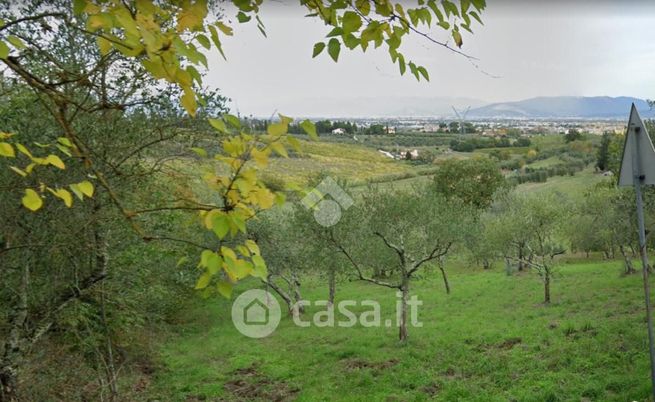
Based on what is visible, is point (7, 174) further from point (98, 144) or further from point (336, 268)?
point (336, 268)

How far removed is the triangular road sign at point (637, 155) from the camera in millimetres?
4598

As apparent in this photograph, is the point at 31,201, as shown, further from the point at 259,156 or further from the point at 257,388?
the point at 257,388

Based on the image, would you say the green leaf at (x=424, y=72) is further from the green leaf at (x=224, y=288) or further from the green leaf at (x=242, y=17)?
the green leaf at (x=224, y=288)

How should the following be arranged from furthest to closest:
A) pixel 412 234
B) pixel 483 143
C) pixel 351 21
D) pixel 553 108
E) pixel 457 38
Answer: pixel 553 108
pixel 483 143
pixel 412 234
pixel 457 38
pixel 351 21

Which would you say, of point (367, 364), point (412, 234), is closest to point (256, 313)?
point (412, 234)

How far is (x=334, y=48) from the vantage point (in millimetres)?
1604

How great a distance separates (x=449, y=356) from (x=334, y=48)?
11.2m

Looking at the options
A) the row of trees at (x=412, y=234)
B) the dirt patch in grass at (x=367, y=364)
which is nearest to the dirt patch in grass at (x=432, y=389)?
the dirt patch in grass at (x=367, y=364)

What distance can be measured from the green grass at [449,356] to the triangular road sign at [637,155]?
367 cm

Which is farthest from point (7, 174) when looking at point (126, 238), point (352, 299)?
point (352, 299)

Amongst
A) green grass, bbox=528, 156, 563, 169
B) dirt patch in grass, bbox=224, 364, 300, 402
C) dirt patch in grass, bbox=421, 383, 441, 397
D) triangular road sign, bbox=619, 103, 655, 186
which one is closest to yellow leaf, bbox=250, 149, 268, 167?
triangular road sign, bbox=619, 103, 655, 186

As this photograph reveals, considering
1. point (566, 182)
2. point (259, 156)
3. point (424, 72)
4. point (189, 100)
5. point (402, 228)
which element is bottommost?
point (566, 182)

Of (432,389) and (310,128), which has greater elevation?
(310,128)

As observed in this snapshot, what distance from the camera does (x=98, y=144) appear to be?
6152 mm
